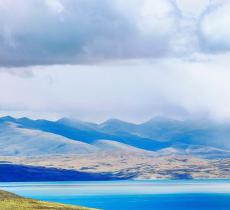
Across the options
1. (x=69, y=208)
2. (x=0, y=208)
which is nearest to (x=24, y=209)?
(x=0, y=208)

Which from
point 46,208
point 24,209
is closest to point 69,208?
point 46,208

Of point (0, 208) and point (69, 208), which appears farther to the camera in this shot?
point (69, 208)

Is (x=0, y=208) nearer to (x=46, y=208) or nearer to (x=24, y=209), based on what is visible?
(x=24, y=209)

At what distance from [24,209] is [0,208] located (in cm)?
665

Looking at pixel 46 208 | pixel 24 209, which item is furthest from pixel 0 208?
pixel 46 208

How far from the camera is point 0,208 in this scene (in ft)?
489

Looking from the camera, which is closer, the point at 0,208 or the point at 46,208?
the point at 0,208

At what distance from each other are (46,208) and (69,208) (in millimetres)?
8957

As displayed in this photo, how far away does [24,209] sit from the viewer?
6048 inches

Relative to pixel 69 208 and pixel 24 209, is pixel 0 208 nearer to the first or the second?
pixel 24 209

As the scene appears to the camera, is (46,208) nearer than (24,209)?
No

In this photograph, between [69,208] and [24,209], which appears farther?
[69,208]

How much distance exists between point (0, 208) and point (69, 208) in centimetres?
2701

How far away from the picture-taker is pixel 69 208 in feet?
564
